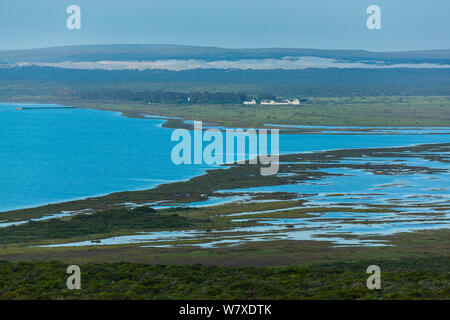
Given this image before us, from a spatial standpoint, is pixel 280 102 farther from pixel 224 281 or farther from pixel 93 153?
pixel 224 281

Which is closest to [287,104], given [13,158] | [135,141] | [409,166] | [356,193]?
[135,141]

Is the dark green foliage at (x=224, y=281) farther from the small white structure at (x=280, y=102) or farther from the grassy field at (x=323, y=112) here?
the small white structure at (x=280, y=102)

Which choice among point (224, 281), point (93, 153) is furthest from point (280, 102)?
point (224, 281)

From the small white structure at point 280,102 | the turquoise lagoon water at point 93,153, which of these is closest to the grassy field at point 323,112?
the small white structure at point 280,102

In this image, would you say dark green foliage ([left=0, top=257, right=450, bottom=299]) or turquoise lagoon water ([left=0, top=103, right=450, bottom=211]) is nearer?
dark green foliage ([left=0, top=257, right=450, bottom=299])

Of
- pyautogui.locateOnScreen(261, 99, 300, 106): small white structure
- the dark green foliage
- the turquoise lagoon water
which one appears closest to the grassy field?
pyautogui.locateOnScreen(261, 99, 300, 106): small white structure

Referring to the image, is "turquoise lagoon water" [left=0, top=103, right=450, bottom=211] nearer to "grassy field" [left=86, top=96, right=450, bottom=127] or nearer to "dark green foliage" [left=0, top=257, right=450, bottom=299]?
"grassy field" [left=86, top=96, right=450, bottom=127]
